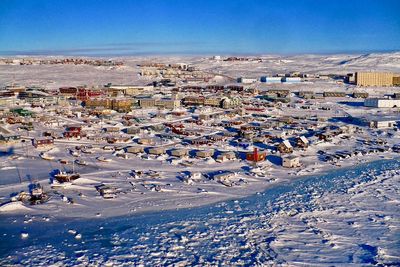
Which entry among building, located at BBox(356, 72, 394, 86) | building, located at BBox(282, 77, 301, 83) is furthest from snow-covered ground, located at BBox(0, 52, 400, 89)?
building, located at BBox(356, 72, 394, 86)

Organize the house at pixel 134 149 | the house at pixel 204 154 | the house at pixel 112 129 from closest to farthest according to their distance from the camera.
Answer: the house at pixel 204 154
the house at pixel 134 149
the house at pixel 112 129

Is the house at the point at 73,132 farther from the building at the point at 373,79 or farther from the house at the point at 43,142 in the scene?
the building at the point at 373,79

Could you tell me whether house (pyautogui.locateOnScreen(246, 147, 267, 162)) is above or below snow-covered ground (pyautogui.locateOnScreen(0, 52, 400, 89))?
below

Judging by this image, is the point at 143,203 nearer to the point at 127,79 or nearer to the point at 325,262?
the point at 325,262

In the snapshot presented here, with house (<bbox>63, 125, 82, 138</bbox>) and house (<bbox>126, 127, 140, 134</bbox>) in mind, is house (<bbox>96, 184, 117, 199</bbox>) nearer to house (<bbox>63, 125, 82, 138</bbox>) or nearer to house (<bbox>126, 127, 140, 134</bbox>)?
house (<bbox>63, 125, 82, 138</bbox>)

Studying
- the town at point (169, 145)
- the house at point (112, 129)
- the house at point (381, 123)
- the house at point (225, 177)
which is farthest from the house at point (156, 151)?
the house at point (381, 123)

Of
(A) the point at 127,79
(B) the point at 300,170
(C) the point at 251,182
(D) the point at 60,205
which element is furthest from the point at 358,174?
(A) the point at 127,79

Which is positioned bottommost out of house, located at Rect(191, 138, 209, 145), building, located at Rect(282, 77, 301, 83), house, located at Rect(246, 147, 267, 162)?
house, located at Rect(246, 147, 267, 162)
